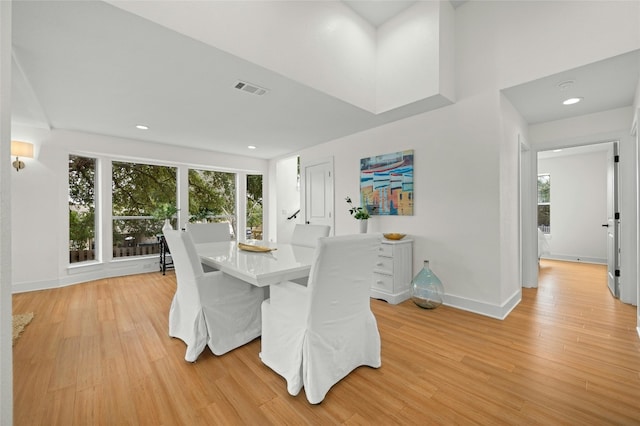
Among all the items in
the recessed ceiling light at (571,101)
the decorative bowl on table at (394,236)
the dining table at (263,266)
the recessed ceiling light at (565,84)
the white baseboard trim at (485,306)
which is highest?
the recessed ceiling light at (565,84)

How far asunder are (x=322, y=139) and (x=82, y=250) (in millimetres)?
4390

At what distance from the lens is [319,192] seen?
4.94 metres

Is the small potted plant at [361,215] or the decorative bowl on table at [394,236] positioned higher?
the small potted plant at [361,215]

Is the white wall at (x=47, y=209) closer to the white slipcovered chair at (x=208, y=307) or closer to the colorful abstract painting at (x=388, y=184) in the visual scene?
the white slipcovered chair at (x=208, y=307)

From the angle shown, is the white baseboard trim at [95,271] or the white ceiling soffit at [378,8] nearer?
the white ceiling soffit at [378,8]

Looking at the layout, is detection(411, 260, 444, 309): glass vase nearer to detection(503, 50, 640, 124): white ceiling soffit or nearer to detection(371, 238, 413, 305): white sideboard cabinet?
detection(371, 238, 413, 305): white sideboard cabinet

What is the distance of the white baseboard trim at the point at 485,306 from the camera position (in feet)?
9.04

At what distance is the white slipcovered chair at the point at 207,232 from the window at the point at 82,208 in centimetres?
229

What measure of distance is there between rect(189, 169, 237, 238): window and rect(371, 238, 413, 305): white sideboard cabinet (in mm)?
3753

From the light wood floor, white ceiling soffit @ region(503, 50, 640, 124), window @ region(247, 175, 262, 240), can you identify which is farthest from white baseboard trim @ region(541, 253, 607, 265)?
window @ region(247, 175, 262, 240)

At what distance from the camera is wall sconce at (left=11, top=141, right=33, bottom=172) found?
3544 mm

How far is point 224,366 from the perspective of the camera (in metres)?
1.90

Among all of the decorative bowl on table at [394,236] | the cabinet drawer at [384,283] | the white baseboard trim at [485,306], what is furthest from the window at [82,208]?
the white baseboard trim at [485,306]

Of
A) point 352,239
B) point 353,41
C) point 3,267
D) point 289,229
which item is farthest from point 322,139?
point 3,267
